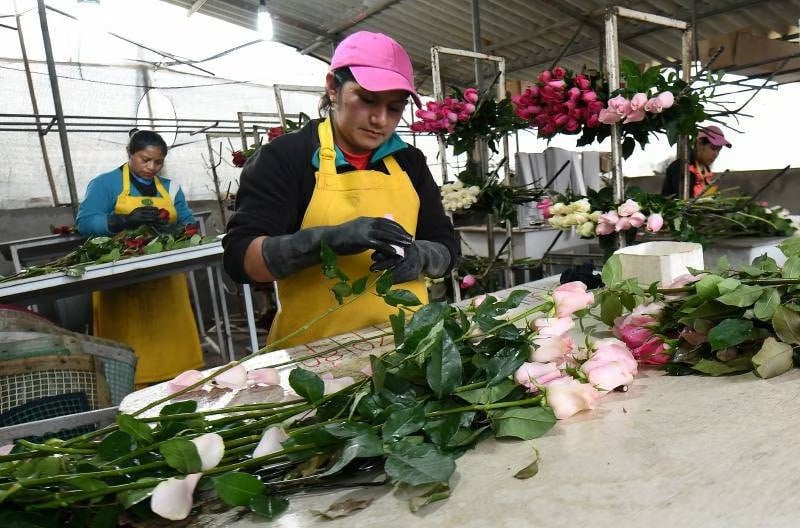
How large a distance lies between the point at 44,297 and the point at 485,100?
96.9 inches

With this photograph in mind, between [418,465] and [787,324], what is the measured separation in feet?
1.76

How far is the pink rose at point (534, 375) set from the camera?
2.13 feet

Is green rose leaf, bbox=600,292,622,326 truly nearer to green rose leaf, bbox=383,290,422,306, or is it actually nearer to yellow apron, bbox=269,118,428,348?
green rose leaf, bbox=383,290,422,306

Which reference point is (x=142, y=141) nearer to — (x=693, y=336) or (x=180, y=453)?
(x=180, y=453)

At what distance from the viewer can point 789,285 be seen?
2.45 feet

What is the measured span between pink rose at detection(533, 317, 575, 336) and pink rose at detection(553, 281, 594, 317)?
0.04ft

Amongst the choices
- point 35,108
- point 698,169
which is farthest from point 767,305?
point 35,108

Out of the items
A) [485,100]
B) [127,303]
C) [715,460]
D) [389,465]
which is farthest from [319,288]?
[127,303]

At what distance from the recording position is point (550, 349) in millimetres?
690

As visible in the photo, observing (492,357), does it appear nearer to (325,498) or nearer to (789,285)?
(325,498)

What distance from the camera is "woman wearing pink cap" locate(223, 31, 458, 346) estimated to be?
52.0 inches

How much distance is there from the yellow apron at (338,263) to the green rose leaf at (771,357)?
90 centimetres

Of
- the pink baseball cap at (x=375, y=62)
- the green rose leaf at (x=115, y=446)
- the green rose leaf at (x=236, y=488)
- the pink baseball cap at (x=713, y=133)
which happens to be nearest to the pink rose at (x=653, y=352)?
the green rose leaf at (x=236, y=488)

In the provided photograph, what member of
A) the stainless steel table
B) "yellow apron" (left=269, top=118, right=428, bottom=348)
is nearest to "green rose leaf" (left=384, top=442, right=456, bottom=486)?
"yellow apron" (left=269, top=118, right=428, bottom=348)
